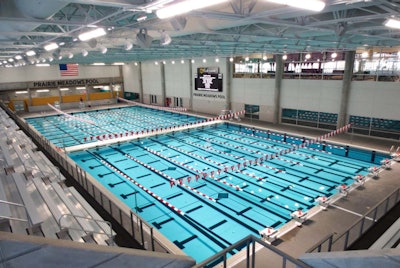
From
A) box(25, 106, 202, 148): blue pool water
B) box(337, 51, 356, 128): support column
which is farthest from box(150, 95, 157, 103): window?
box(337, 51, 356, 128): support column

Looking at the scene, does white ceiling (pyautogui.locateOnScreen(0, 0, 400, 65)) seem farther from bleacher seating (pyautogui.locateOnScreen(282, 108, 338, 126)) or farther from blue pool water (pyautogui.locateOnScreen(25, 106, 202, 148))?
blue pool water (pyautogui.locateOnScreen(25, 106, 202, 148))

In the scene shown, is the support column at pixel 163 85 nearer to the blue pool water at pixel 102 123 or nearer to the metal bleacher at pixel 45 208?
the blue pool water at pixel 102 123

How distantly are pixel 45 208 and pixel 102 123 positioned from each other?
17.7 m

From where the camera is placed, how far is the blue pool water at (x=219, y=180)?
8109 millimetres

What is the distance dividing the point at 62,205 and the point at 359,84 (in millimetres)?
16263

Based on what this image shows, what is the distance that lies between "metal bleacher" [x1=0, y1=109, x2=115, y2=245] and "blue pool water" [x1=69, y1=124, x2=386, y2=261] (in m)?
1.62

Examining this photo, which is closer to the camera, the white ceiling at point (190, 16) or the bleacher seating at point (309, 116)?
the white ceiling at point (190, 16)

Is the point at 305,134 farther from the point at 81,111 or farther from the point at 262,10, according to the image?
the point at 81,111

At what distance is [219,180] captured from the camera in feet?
36.1

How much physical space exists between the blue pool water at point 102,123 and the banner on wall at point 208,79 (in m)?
3.07

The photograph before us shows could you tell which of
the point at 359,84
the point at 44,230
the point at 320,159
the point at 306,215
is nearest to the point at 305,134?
the point at 320,159

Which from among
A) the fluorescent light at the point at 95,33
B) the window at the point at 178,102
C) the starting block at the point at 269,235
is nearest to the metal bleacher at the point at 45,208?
the starting block at the point at 269,235

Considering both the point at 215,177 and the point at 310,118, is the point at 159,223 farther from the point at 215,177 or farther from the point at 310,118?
the point at 310,118

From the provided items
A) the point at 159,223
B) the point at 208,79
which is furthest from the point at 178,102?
the point at 159,223
